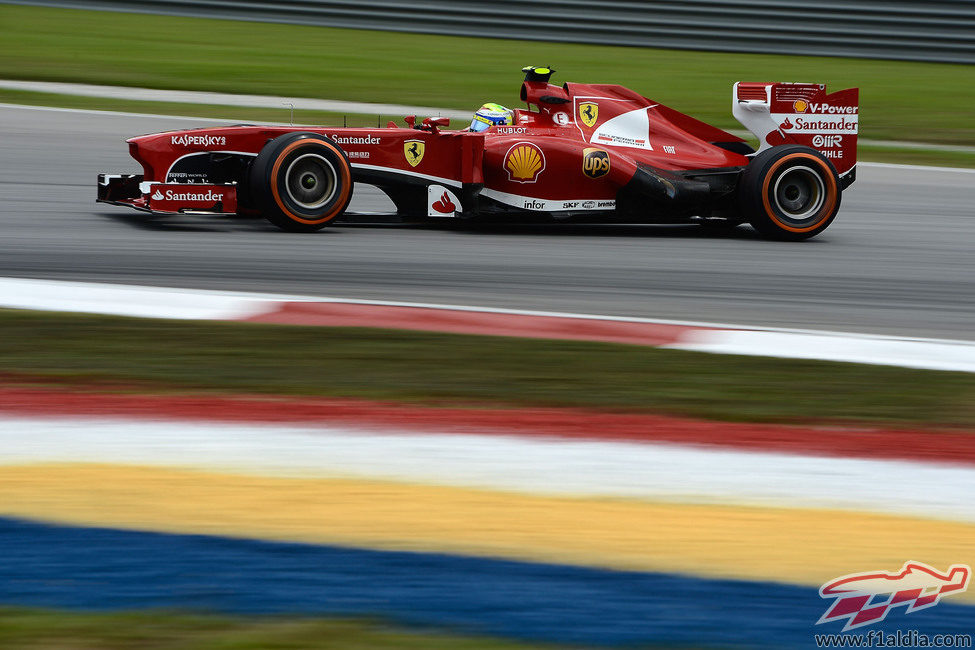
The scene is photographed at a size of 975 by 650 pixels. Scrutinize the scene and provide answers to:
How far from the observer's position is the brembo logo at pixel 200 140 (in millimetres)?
→ 7746

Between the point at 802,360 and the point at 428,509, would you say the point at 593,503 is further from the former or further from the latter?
the point at 802,360

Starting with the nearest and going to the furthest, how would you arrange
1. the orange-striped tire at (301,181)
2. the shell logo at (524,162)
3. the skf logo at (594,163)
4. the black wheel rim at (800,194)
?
1. the orange-striped tire at (301,181)
2. the shell logo at (524,162)
3. the skf logo at (594,163)
4. the black wheel rim at (800,194)

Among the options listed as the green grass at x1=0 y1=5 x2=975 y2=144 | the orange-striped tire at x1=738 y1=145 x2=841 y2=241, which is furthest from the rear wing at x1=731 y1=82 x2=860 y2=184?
the green grass at x1=0 y1=5 x2=975 y2=144

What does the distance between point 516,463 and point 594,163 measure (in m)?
4.71

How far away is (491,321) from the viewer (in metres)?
5.93

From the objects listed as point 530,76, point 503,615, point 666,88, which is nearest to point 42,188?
point 530,76

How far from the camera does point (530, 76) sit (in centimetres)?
866

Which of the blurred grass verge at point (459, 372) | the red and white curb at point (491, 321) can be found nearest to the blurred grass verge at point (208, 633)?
the blurred grass verge at point (459, 372)

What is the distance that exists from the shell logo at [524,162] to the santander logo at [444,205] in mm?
422

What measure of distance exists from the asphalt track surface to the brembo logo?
574 millimetres

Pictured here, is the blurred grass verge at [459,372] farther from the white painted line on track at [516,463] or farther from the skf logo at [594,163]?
the skf logo at [594,163]

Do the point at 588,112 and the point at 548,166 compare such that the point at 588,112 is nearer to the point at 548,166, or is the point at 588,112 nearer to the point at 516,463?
the point at 548,166

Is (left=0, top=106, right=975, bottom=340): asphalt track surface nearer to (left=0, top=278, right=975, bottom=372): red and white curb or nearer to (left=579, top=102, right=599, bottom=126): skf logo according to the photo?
(left=0, top=278, right=975, bottom=372): red and white curb

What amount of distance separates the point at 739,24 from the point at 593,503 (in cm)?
1674
